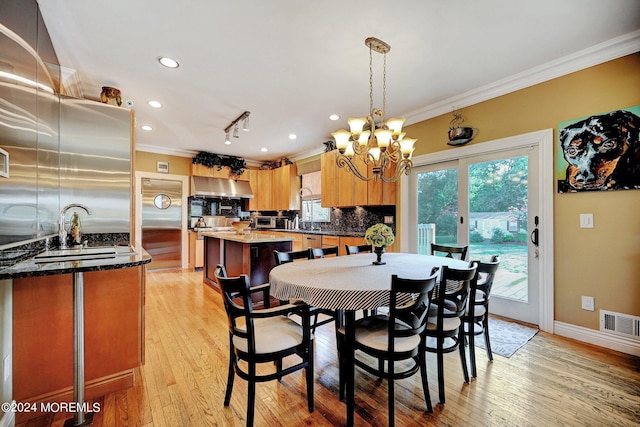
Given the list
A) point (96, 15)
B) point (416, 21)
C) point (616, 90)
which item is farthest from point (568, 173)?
point (96, 15)

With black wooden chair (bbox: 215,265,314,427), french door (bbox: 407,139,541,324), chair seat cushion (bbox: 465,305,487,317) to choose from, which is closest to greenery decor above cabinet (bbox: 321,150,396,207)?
french door (bbox: 407,139,541,324)

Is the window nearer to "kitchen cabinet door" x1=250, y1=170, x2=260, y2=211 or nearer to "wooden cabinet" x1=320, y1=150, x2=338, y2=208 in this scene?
"wooden cabinet" x1=320, y1=150, x2=338, y2=208

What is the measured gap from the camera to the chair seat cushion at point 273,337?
155cm

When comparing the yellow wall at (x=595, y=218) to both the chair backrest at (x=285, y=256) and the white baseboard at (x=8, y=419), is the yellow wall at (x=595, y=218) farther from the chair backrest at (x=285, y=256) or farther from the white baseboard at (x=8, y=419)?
the white baseboard at (x=8, y=419)

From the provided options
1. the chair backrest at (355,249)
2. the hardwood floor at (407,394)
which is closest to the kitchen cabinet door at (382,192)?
the chair backrest at (355,249)

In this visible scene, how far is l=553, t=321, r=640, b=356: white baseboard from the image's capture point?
2.32 m

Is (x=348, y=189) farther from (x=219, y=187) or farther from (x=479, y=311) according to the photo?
(x=219, y=187)

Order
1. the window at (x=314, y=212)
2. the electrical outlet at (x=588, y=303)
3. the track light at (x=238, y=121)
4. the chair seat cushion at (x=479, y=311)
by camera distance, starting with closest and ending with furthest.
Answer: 1. the chair seat cushion at (x=479, y=311)
2. the electrical outlet at (x=588, y=303)
3. the track light at (x=238, y=121)
4. the window at (x=314, y=212)

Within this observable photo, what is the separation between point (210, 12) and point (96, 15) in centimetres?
85

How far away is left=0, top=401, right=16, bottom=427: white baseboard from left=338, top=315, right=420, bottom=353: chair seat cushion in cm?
182

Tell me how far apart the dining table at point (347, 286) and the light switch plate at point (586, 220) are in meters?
1.34

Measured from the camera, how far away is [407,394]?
1825mm

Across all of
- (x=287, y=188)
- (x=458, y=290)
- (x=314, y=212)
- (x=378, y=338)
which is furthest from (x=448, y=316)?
(x=287, y=188)

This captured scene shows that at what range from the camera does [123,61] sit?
8.70 feet
